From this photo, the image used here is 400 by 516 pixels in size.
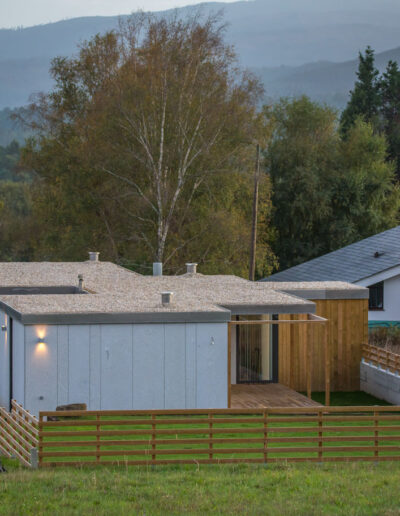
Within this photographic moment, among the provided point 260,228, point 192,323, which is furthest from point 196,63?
point 192,323

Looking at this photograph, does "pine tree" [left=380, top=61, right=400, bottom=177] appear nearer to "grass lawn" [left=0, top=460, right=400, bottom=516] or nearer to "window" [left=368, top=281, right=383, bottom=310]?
"window" [left=368, top=281, right=383, bottom=310]

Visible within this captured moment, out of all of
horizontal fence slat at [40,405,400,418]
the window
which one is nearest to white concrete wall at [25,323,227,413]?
horizontal fence slat at [40,405,400,418]

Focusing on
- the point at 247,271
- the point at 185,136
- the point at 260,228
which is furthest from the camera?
the point at 260,228

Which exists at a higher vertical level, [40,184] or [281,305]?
[40,184]

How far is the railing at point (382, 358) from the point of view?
21419mm

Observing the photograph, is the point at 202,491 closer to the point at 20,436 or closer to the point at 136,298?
the point at 20,436

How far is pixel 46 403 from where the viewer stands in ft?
57.9

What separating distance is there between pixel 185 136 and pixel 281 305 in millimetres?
18896

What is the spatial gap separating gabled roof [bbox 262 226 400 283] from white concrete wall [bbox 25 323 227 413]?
13421 millimetres

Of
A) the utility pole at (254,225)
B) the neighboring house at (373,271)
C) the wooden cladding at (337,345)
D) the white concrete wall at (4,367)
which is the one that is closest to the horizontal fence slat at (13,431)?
the white concrete wall at (4,367)

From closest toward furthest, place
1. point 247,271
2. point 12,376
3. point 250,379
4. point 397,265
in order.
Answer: point 12,376
point 250,379
point 397,265
point 247,271

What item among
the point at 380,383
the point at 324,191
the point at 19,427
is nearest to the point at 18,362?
the point at 19,427

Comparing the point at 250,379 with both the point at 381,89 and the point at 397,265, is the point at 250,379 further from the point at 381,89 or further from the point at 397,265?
the point at 381,89

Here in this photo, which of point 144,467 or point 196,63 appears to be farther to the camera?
point 196,63
